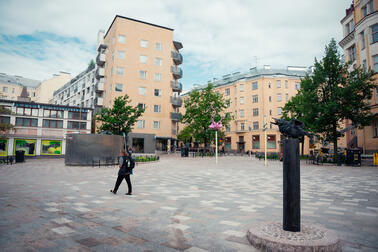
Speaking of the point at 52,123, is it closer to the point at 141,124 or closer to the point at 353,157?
the point at 141,124

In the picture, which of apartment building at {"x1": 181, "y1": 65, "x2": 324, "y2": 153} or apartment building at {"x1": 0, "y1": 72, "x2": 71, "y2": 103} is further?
apartment building at {"x1": 0, "y1": 72, "x2": 71, "y2": 103}

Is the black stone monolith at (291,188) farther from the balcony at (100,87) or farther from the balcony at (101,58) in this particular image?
the balcony at (101,58)

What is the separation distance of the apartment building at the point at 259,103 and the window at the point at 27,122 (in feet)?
122

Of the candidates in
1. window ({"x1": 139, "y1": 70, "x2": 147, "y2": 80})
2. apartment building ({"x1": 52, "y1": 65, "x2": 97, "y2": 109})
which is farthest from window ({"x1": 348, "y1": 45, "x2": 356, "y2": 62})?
apartment building ({"x1": 52, "y1": 65, "x2": 97, "y2": 109})

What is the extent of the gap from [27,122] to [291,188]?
37.9m

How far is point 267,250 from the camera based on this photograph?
3.87 meters

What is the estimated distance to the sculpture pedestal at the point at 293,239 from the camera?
3.66m

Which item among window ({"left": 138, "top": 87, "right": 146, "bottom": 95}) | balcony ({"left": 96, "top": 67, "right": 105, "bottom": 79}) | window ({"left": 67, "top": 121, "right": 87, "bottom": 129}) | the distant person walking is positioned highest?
balcony ({"left": 96, "top": 67, "right": 105, "bottom": 79})

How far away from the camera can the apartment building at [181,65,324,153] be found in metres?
56.6

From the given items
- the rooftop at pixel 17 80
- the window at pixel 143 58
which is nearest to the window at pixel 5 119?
the window at pixel 143 58

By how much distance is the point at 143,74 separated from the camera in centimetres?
4519

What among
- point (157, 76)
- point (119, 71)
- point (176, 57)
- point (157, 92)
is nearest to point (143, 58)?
point (157, 76)

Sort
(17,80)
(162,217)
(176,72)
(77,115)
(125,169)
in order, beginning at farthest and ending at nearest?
(17,80) → (176,72) → (77,115) → (125,169) → (162,217)

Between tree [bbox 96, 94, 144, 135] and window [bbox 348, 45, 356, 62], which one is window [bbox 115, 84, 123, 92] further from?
window [bbox 348, 45, 356, 62]
